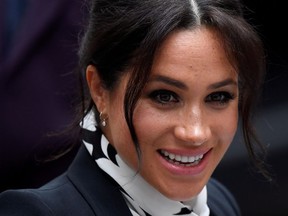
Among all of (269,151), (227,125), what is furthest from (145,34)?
(269,151)

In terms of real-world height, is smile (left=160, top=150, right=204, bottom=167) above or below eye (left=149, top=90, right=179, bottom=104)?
below

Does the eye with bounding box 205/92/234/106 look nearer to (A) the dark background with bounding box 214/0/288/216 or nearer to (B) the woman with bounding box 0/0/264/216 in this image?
(B) the woman with bounding box 0/0/264/216

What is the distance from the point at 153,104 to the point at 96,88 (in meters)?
0.24

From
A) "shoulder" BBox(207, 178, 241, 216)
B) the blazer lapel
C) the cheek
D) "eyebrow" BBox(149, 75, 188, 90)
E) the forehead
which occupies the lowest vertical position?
"shoulder" BBox(207, 178, 241, 216)

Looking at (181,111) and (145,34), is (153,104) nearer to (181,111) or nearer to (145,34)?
(181,111)

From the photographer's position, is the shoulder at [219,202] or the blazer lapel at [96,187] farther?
the shoulder at [219,202]

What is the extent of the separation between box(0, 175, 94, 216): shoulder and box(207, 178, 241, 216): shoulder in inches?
26.6

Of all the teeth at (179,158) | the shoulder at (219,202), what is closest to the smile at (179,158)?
the teeth at (179,158)

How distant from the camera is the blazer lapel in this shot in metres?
2.60

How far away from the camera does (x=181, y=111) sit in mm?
2496

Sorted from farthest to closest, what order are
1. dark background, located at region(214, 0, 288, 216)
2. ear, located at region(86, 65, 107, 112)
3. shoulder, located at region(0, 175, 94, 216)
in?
dark background, located at region(214, 0, 288, 216) → ear, located at region(86, 65, 107, 112) → shoulder, located at region(0, 175, 94, 216)

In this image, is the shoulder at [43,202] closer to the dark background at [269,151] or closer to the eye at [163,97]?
the eye at [163,97]

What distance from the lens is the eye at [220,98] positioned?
100 inches

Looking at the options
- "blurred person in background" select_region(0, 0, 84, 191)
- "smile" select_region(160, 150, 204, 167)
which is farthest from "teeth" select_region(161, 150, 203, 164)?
"blurred person in background" select_region(0, 0, 84, 191)
